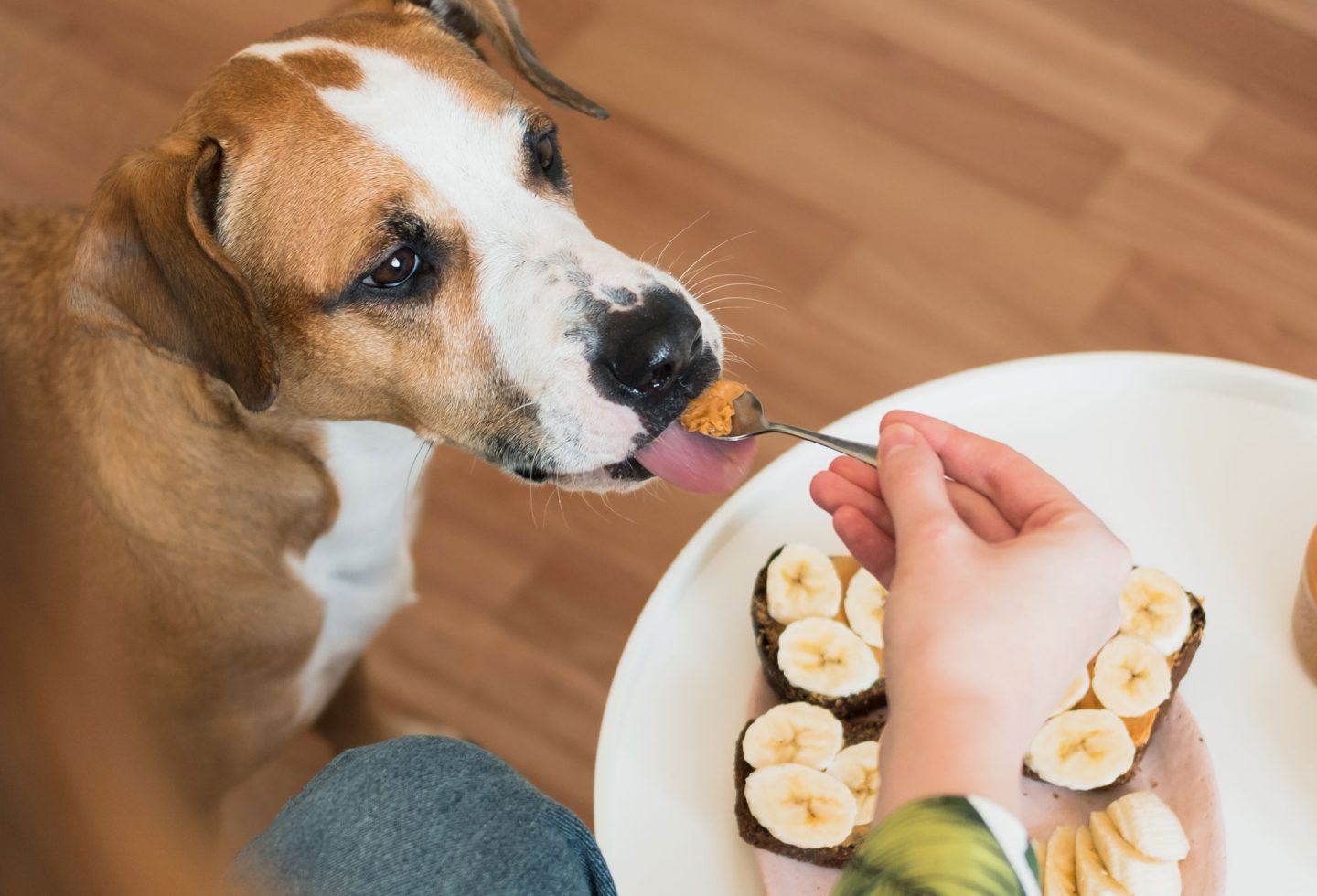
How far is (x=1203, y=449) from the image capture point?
1.53 metres

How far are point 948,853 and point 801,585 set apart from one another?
51 centimetres

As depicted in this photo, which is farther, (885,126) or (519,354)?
(885,126)

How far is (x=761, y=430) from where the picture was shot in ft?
4.53

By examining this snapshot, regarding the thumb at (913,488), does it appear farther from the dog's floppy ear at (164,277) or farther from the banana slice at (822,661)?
the dog's floppy ear at (164,277)

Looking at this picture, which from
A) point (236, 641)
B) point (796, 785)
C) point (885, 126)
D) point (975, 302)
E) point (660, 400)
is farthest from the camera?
point (885, 126)

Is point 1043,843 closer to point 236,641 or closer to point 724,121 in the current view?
point 236,641

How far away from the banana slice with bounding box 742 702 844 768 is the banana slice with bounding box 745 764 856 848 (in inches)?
0.8

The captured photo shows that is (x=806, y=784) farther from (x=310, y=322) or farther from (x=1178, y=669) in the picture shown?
(x=310, y=322)

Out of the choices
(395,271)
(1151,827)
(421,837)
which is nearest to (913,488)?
(1151,827)

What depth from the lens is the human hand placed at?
0.97 meters

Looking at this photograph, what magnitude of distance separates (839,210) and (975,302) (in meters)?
0.40

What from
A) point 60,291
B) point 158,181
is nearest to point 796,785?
point 158,181

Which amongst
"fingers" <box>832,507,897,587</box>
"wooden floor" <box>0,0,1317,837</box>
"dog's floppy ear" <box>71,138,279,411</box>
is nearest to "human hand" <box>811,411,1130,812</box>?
"fingers" <box>832,507,897,587</box>

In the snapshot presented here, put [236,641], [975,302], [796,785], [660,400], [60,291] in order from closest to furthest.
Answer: [796,785], [660,400], [60,291], [236,641], [975,302]
